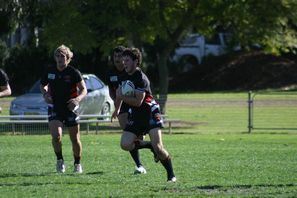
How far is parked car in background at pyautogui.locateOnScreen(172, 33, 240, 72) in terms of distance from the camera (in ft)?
174

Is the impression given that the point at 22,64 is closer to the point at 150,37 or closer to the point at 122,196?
the point at 150,37

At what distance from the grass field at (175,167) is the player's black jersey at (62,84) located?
1133 millimetres

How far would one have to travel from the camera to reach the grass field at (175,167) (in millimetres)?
10406

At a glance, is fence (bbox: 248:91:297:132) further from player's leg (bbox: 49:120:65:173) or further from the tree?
player's leg (bbox: 49:120:65:173)

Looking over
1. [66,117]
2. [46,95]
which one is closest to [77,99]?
[66,117]

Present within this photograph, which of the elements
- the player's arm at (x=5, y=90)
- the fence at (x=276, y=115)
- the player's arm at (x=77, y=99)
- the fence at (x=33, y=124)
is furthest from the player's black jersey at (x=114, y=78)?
the fence at (x=276, y=115)

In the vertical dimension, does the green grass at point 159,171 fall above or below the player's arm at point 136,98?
below

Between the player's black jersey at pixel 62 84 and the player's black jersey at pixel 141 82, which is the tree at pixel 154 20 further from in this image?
the player's black jersey at pixel 141 82

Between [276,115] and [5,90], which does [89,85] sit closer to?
[276,115]

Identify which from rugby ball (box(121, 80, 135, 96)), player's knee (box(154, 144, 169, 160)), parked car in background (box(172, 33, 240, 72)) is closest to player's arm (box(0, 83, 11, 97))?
rugby ball (box(121, 80, 135, 96))

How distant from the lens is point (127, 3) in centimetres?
2745

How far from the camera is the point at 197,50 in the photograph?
177 feet

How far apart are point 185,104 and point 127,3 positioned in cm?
616

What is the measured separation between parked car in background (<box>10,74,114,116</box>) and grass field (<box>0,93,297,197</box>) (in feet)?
7.25
